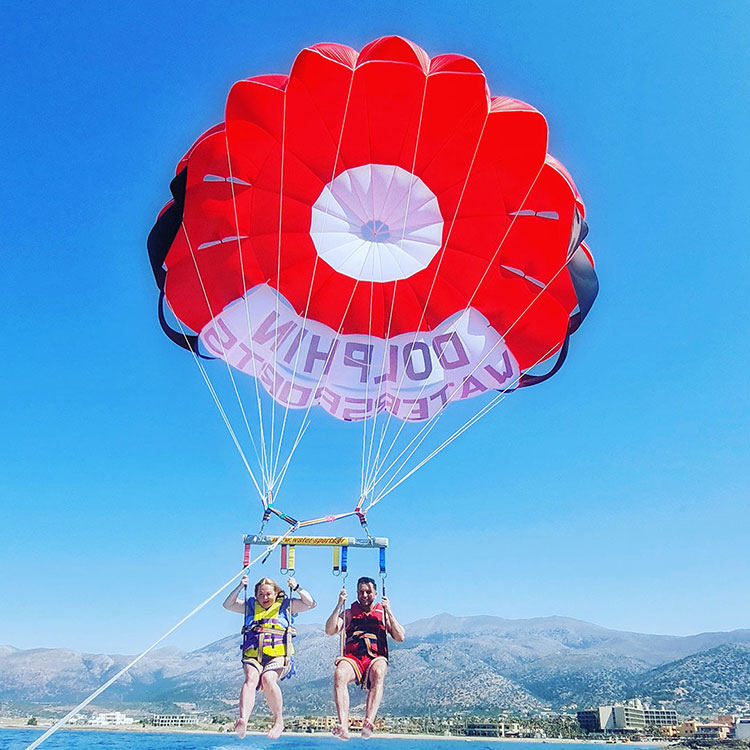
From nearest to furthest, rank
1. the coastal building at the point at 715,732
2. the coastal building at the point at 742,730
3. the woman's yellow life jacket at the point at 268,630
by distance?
1. the woman's yellow life jacket at the point at 268,630
2. the coastal building at the point at 742,730
3. the coastal building at the point at 715,732

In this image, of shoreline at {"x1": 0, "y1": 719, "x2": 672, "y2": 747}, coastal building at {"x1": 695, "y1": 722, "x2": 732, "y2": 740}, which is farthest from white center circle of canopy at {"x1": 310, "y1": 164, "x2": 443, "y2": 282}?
shoreline at {"x1": 0, "y1": 719, "x2": 672, "y2": 747}

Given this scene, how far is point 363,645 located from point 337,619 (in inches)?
14.9

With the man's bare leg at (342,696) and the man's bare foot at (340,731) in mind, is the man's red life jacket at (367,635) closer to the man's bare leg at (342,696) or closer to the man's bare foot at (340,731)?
the man's bare leg at (342,696)

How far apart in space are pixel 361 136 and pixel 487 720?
155580 mm

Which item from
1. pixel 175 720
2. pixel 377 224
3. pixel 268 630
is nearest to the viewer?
Answer: pixel 268 630

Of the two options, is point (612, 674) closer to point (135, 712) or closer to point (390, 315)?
point (135, 712)

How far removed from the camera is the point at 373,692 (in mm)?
6688

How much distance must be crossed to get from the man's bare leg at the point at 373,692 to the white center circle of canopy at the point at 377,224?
16.9 ft

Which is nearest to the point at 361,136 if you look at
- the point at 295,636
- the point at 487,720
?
the point at 295,636

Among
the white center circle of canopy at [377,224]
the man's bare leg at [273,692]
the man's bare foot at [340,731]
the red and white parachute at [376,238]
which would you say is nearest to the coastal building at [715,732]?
the red and white parachute at [376,238]

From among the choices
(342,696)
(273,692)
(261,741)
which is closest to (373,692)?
(342,696)

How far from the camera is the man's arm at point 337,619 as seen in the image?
689 centimetres

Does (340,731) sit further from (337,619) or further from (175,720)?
(175,720)

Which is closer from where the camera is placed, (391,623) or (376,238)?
(391,623)
